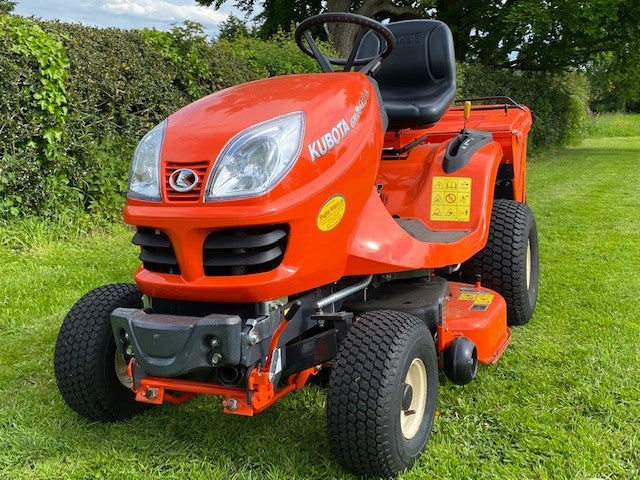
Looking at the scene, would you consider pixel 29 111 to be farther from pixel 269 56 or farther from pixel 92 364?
pixel 269 56

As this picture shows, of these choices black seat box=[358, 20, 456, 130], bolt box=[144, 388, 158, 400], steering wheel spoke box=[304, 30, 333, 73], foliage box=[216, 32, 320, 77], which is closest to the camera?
bolt box=[144, 388, 158, 400]

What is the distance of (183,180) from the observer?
6.66ft

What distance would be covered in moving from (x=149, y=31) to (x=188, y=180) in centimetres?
469

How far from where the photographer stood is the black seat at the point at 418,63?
3.79 meters

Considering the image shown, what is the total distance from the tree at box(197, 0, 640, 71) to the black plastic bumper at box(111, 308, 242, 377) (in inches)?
434

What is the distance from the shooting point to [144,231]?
84.7 inches

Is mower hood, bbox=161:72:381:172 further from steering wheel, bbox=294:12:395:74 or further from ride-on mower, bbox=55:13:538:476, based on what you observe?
steering wheel, bbox=294:12:395:74

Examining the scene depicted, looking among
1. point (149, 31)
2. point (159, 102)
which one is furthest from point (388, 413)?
point (149, 31)

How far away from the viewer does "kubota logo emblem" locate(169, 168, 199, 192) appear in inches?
79.5

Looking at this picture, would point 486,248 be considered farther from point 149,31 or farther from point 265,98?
point 149,31

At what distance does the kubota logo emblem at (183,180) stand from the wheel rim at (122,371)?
0.82 metres

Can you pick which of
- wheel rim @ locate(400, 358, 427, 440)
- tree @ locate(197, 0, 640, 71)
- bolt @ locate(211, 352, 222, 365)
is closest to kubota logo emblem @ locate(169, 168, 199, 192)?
bolt @ locate(211, 352, 222, 365)

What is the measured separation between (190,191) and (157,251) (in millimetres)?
258

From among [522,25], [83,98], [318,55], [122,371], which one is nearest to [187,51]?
[83,98]
